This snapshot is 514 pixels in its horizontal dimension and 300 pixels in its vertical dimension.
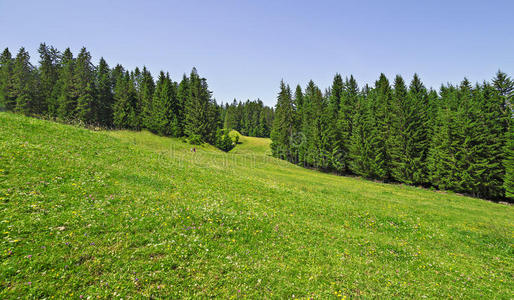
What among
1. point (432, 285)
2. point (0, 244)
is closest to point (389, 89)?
point (432, 285)

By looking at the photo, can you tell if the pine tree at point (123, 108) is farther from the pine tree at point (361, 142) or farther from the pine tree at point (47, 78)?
the pine tree at point (361, 142)

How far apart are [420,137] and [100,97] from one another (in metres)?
92.5

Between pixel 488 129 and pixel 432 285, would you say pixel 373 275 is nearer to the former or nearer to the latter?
pixel 432 285

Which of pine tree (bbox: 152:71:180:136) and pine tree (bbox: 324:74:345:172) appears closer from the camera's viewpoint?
pine tree (bbox: 324:74:345:172)

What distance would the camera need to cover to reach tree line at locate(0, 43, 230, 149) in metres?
58.4

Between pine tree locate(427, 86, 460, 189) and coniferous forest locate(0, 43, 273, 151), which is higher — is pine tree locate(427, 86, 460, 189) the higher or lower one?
the lower one

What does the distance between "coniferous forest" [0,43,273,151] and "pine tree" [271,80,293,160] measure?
66.0ft

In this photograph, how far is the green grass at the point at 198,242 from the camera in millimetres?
5945

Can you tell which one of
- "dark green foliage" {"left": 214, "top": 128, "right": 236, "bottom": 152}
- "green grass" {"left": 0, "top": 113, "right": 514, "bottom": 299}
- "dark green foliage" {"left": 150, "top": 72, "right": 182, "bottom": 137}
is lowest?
"green grass" {"left": 0, "top": 113, "right": 514, "bottom": 299}

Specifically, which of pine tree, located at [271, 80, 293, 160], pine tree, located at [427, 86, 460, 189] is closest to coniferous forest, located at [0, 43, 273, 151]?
pine tree, located at [271, 80, 293, 160]

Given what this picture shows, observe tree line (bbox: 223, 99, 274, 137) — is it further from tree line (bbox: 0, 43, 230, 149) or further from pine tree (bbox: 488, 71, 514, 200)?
pine tree (bbox: 488, 71, 514, 200)

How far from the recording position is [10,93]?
56.1 m

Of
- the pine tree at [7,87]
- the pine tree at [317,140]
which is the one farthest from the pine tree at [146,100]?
the pine tree at [317,140]

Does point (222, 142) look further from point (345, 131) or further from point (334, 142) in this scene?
point (345, 131)
